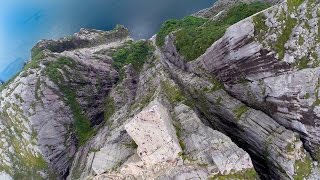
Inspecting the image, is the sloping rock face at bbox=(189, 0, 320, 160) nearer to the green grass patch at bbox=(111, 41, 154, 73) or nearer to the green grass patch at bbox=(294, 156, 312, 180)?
the green grass patch at bbox=(294, 156, 312, 180)

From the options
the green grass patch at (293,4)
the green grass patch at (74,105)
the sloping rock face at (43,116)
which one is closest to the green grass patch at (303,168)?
the green grass patch at (293,4)

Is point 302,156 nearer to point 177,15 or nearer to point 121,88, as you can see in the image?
point 121,88

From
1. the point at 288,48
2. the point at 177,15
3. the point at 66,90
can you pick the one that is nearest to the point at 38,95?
the point at 66,90

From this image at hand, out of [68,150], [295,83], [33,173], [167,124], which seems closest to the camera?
[295,83]

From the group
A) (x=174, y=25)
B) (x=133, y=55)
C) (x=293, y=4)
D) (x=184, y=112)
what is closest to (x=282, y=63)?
(x=293, y=4)

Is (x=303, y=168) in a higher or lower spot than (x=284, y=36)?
lower

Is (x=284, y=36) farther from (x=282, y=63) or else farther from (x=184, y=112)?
(x=184, y=112)
